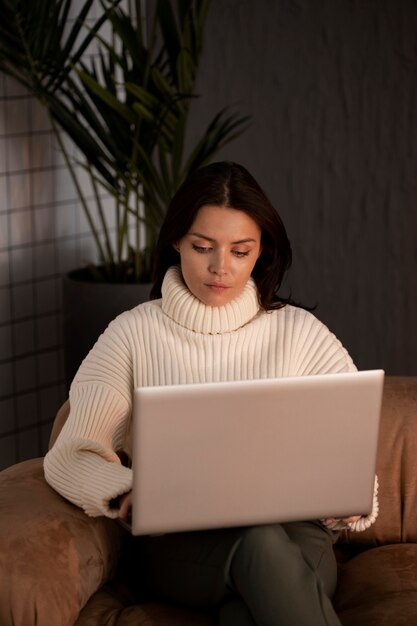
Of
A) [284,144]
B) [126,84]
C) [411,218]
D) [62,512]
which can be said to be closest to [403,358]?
[411,218]

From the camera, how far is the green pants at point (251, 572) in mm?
2033

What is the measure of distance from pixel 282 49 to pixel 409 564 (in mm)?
2261

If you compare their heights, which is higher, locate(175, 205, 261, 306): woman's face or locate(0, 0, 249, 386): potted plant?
locate(0, 0, 249, 386): potted plant

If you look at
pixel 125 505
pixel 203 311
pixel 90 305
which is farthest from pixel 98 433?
pixel 90 305

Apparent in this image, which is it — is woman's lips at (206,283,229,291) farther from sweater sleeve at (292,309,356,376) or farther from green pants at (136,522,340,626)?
green pants at (136,522,340,626)

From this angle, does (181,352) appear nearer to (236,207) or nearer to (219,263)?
(219,263)

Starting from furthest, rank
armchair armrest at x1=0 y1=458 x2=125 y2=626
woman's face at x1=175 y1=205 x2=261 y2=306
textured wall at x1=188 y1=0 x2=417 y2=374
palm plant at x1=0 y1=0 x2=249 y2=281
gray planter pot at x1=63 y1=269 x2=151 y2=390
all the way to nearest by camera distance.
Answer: textured wall at x1=188 y1=0 x2=417 y2=374 < gray planter pot at x1=63 y1=269 x2=151 y2=390 < palm plant at x1=0 y1=0 x2=249 y2=281 < woman's face at x1=175 y1=205 x2=261 y2=306 < armchair armrest at x1=0 y1=458 x2=125 y2=626

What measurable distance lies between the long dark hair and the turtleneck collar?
0.07 meters

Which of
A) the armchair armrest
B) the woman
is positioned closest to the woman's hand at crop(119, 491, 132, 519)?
the woman

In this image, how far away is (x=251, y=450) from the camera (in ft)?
6.54

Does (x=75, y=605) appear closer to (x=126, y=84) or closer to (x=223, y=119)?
(x=126, y=84)

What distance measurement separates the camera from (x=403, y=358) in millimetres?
4184

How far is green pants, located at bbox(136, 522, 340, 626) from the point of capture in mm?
2033

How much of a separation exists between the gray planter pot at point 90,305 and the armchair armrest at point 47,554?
1.35 metres
